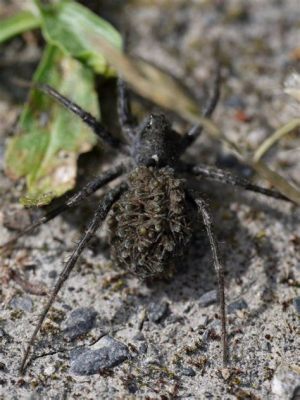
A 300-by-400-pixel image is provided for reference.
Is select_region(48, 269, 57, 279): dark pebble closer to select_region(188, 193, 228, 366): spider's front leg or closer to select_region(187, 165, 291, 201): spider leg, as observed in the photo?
select_region(188, 193, 228, 366): spider's front leg

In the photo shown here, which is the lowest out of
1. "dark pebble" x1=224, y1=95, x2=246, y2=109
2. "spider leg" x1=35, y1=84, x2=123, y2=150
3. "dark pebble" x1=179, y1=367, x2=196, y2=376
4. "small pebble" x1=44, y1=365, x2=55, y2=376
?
"dark pebble" x1=179, y1=367, x2=196, y2=376

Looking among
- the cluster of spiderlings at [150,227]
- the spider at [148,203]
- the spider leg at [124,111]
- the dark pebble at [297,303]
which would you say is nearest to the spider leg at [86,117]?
the spider at [148,203]

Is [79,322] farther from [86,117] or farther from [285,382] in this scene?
[86,117]

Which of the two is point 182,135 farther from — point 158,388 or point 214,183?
point 158,388

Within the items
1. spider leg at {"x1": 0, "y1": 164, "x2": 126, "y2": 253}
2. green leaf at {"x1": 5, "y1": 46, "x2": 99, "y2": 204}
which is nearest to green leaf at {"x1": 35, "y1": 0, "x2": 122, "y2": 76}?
green leaf at {"x1": 5, "y1": 46, "x2": 99, "y2": 204}

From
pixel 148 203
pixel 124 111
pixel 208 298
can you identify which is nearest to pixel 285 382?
pixel 208 298

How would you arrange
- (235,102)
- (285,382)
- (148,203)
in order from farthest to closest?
1. (235,102)
2. (148,203)
3. (285,382)
